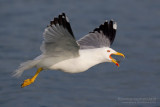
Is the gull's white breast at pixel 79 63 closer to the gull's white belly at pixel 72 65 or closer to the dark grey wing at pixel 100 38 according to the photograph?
the gull's white belly at pixel 72 65

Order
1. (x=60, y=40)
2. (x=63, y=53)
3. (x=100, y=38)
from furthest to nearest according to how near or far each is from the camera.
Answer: (x=100, y=38)
(x=63, y=53)
(x=60, y=40)

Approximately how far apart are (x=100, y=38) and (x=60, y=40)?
6.38 ft

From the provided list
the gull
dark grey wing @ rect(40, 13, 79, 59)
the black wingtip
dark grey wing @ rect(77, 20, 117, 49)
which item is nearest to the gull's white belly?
the gull

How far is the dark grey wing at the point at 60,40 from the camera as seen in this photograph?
8781 mm

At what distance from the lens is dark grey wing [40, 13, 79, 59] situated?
8781 millimetres

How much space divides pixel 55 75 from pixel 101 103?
155 centimetres

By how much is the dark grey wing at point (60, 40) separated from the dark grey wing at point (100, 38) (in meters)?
1.10

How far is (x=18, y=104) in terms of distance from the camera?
1220cm

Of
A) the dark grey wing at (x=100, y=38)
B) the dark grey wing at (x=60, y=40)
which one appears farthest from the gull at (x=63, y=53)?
the dark grey wing at (x=100, y=38)

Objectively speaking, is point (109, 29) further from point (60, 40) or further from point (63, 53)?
point (60, 40)

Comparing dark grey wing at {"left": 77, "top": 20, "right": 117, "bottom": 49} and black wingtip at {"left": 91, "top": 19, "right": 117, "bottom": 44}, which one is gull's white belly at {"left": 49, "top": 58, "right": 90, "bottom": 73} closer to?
dark grey wing at {"left": 77, "top": 20, "right": 117, "bottom": 49}

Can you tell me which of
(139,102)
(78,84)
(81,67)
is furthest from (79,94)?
(81,67)

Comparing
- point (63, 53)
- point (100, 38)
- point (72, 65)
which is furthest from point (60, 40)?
point (100, 38)

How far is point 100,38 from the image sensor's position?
431 inches
